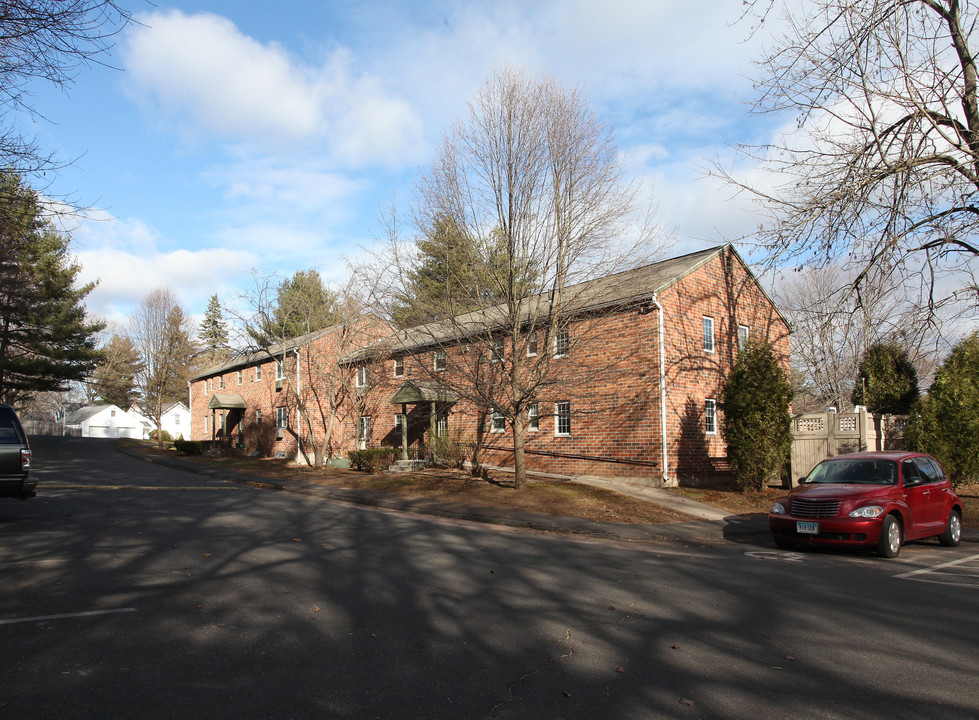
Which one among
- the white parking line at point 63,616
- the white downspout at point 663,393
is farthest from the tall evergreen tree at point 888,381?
the white parking line at point 63,616

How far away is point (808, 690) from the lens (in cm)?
437

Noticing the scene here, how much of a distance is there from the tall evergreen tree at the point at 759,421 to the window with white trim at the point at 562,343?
4814mm

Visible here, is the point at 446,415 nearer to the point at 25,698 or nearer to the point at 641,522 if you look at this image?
the point at 641,522

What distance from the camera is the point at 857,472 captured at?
441 inches

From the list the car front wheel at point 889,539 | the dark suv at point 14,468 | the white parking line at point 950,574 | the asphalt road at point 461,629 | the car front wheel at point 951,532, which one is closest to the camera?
the asphalt road at point 461,629

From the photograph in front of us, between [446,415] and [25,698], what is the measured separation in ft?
71.0

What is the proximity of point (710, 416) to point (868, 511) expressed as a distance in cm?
1014

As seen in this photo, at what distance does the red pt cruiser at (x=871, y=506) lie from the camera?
394 inches

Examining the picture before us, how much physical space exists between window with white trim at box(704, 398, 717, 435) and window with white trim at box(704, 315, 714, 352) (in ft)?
5.64

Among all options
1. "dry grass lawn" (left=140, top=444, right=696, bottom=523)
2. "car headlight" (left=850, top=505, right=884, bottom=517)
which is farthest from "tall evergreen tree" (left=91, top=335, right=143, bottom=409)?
"car headlight" (left=850, top=505, right=884, bottom=517)

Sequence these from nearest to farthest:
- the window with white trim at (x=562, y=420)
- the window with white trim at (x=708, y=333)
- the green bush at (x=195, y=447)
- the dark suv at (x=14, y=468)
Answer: the dark suv at (x=14, y=468), the window with white trim at (x=708, y=333), the window with white trim at (x=562, y=420), the green bush at (x=195, y=447)

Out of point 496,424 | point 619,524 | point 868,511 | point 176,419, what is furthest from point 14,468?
point 176,419

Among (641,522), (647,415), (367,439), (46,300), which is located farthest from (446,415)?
(46,300)

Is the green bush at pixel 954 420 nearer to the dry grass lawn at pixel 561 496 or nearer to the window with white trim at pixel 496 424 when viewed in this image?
the dry grass lawn at pixel 561 496
